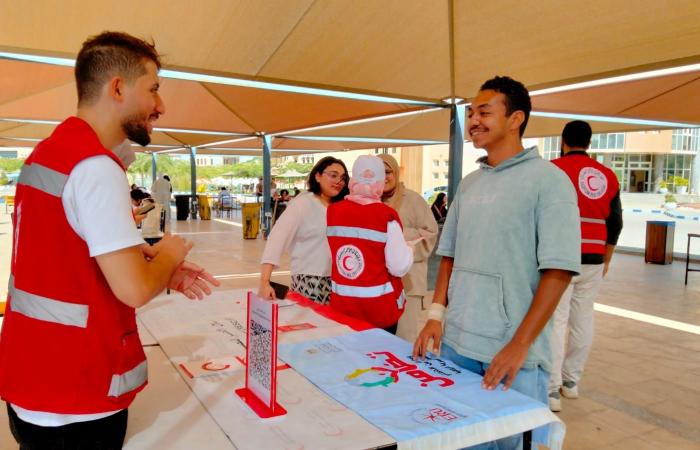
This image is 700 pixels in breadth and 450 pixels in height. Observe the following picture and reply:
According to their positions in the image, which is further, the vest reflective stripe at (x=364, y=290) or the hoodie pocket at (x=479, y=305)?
the vest reflective stripe at (x=364, y=290)

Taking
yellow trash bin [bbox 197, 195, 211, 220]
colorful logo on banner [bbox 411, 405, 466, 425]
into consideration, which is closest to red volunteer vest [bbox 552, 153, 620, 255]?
colorful logo on banner [bbox 411, 405, 466, 425]

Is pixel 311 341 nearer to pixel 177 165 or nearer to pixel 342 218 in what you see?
pixel 342 218

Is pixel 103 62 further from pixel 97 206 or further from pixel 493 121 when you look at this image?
pixel 493 121

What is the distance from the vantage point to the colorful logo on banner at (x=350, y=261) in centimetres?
247

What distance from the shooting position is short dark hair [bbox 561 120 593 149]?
3.40 meters

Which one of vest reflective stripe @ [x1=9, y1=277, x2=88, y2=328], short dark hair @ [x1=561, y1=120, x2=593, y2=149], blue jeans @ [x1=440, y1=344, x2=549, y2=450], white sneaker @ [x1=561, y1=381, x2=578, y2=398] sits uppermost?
short dark hair @ [x1=561, y1=120, x2=593, y2=149]

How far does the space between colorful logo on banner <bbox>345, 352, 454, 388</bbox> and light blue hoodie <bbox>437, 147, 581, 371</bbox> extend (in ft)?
0.54

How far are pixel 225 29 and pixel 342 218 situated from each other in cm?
379

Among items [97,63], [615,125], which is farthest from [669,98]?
[97,63]

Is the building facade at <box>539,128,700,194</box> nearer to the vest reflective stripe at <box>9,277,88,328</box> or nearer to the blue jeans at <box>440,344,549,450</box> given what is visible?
the blue jeans at <box>440,344,549,450</box>

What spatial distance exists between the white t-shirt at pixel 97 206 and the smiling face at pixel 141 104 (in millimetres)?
154

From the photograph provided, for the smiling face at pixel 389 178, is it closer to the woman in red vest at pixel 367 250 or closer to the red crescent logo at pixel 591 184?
the woman in red vest at pixel 367 250

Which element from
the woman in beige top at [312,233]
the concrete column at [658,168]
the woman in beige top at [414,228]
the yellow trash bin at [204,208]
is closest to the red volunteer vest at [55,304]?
the woman in beige top at [312,233]

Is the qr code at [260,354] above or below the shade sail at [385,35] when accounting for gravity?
below
